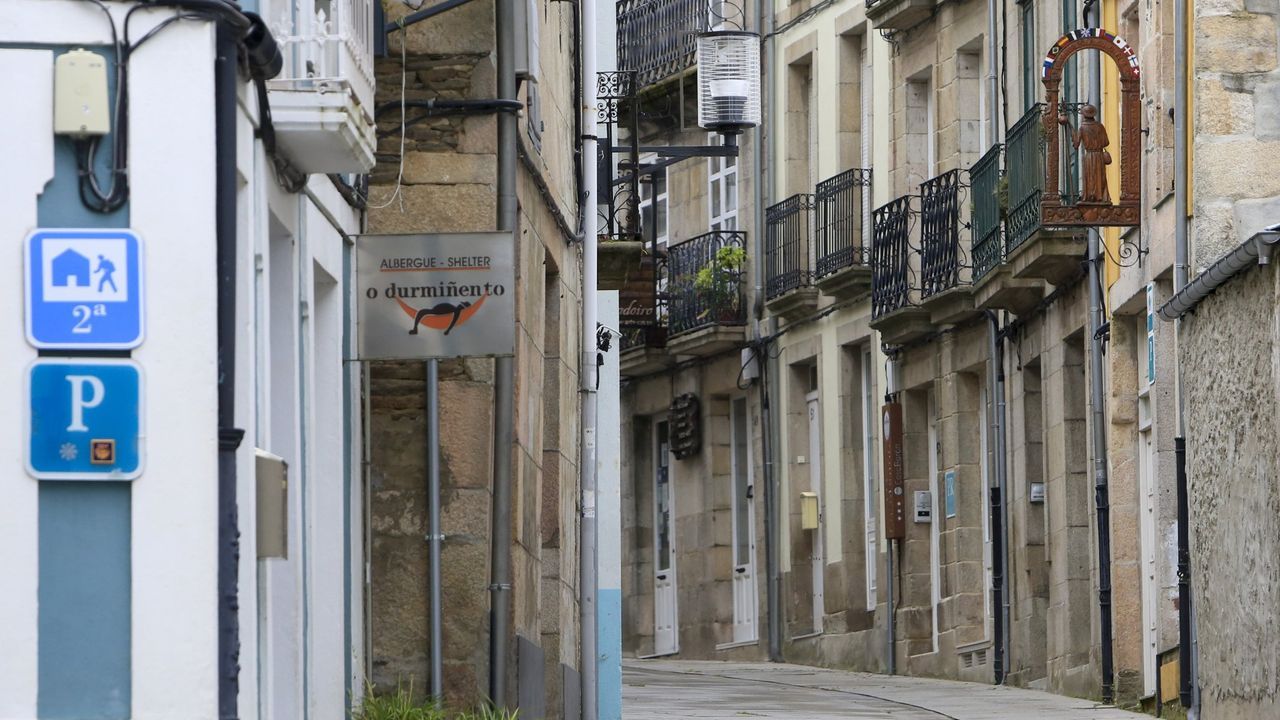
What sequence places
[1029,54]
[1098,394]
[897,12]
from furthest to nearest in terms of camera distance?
[897,12] → [1029,54] → [1098,394]

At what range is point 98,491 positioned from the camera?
29.8ft

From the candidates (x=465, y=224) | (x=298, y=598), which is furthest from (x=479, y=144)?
(x=298, y=598)

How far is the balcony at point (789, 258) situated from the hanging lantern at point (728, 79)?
3.49m

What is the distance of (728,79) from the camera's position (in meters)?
25.4

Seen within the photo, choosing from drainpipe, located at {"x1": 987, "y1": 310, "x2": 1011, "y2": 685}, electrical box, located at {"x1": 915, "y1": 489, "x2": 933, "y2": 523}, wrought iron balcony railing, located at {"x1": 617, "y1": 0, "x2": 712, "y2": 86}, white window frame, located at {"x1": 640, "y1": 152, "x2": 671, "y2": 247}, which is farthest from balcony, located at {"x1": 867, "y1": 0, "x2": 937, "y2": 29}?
white window frame, located at {"x1": 640, "y1": 152, "x2": 671, "y2": 247}

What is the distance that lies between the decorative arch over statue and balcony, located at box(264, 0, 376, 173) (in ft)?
27.9

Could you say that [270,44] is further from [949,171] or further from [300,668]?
[949,171]

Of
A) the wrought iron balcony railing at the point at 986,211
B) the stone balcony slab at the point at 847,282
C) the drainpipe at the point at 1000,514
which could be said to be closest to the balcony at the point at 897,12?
the stone balcony slab at the point at 847,282

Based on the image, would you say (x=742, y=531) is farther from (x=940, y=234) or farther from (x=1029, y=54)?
(x=1029, y=54)

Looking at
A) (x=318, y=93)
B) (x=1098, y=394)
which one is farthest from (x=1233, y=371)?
(x=318, y=93)

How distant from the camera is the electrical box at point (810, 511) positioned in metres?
29.7

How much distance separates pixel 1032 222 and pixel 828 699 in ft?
12.4

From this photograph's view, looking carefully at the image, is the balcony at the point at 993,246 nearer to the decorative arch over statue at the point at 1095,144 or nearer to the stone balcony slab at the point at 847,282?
the decorative arch over statue at the point at 1095,144

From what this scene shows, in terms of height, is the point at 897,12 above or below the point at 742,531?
above
